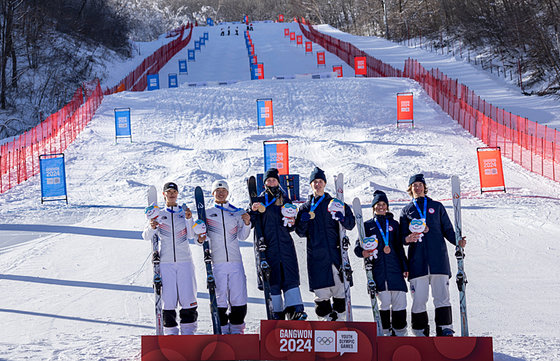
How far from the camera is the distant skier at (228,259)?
660cm

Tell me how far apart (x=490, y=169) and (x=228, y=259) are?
30.5ft

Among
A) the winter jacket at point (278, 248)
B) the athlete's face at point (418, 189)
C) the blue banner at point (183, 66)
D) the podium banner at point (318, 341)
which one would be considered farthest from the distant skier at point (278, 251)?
the blue banner at point (183, 66)

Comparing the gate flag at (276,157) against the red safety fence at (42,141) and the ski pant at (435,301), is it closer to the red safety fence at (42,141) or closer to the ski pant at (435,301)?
the red safety fence at (42,141)

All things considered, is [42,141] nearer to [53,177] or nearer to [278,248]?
[53,177]

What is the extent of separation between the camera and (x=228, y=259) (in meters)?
6.66

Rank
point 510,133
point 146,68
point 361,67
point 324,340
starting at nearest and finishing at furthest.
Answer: point 324,340, point 510,133, point 361,67, point 146,68

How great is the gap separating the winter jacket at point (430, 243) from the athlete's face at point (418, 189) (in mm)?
45

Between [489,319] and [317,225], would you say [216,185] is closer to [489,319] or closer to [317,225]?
[317,225]

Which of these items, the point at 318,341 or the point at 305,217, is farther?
the point at 305,217

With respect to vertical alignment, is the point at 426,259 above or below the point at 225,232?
below

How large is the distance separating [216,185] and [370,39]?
45.6 meters

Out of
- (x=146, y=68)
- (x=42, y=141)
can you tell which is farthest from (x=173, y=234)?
(x=146, y=68)

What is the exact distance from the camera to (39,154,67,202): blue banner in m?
14.8

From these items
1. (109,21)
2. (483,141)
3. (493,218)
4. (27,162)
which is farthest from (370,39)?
(493,218)
